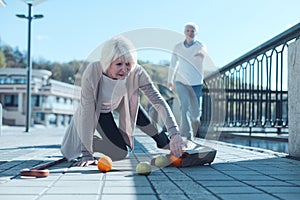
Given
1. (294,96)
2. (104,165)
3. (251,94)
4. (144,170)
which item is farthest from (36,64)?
(144,170)

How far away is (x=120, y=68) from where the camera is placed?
12.2ft

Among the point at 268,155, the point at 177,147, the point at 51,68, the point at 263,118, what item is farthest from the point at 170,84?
the point at 51,68

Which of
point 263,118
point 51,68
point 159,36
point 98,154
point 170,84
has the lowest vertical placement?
point 98,154

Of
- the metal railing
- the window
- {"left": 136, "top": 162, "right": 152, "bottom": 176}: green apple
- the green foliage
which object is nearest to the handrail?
the metal railing

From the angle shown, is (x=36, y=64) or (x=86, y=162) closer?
(x=86, y=162)

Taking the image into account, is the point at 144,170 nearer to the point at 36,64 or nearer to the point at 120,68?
the point at 120,68

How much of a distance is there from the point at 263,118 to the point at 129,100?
3032mm

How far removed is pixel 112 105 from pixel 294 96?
6.38 feet

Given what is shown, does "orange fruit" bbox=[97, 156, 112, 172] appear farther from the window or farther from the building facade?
the window

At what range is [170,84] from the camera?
628 centimetres

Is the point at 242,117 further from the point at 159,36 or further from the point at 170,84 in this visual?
the point at 159,36

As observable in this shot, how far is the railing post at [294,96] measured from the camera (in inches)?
174

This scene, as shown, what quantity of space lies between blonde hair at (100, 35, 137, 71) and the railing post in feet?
5.99

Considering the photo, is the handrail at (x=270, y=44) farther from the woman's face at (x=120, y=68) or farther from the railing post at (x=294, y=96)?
the woman's face at (x=120, y=68)
